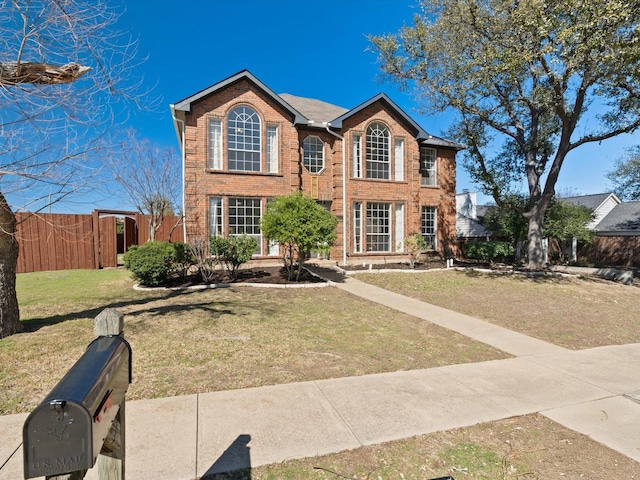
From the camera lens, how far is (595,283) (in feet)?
42.7

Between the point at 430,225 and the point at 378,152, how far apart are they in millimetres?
5280

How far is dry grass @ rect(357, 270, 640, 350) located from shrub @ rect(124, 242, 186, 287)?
6.64 m

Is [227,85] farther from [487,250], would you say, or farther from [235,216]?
[487,250]

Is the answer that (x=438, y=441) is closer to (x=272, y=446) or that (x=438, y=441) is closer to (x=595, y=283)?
(x=272, y=446)

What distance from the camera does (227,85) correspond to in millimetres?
14477

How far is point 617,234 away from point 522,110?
14.5m

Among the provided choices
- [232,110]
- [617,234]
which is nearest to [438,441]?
[232,110]

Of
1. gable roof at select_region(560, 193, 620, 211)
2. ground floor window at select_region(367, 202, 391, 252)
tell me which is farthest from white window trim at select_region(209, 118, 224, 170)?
gable roof at select_region(560, 193, 620, 211)

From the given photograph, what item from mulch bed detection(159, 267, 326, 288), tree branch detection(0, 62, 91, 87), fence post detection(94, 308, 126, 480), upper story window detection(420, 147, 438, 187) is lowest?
mulch bed detection(159, 267, 326, 288)

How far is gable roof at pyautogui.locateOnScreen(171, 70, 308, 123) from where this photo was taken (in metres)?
13.6

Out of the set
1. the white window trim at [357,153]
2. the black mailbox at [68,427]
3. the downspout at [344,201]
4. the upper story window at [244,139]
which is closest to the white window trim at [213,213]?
the upper story window at [244,139]

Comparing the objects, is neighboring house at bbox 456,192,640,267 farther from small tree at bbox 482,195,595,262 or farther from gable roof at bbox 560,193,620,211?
small tree at bbox 482,195,595,262

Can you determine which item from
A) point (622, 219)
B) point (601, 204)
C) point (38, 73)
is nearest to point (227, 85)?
point (38, 73)

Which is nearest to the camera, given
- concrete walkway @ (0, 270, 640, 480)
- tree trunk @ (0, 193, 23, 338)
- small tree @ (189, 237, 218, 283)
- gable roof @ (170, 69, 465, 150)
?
concrete walkway @ (0, 270, 640, 480)
